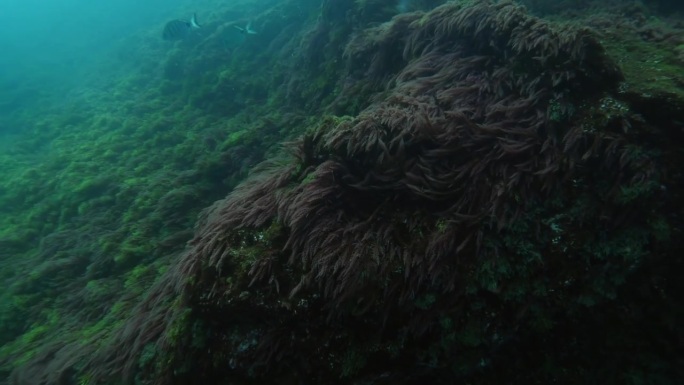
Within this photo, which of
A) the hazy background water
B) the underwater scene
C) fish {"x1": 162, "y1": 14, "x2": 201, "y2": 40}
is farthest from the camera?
the hazy background water

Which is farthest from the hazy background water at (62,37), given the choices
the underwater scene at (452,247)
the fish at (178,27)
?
the underwater scene at (452,247)

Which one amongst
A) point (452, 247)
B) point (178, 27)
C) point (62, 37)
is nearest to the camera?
point (452, 247)

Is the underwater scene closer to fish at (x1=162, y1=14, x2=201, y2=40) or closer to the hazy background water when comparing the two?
fish at (x1=162, y1=14, x2=201, y2=40)

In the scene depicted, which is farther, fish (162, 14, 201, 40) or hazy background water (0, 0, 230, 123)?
hazy background water (0, 0, 230, 123)

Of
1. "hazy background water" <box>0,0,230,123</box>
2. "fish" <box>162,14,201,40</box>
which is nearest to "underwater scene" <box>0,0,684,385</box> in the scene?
"fish" <box>162,14,201,40</box>

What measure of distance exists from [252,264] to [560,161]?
3.41 metres

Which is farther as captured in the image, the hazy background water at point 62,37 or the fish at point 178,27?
the hazy background water at point 62,37

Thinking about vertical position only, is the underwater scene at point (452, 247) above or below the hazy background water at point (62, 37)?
above

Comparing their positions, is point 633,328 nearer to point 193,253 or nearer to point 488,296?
point 488,296

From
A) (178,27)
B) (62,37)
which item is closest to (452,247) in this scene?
(178,27)

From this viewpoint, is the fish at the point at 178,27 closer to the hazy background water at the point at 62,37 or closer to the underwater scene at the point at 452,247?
the underwater scene at the point at 452,247

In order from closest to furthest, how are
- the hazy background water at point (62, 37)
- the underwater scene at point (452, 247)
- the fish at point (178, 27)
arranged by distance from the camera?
the underwater scene at point (452, 247), the fish at point (178, 27), the hazy background water at point (62, 37)

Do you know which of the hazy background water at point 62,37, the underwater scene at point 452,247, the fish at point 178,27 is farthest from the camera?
the hazy background water at point 62,37

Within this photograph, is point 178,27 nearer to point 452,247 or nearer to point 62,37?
point 452,247
